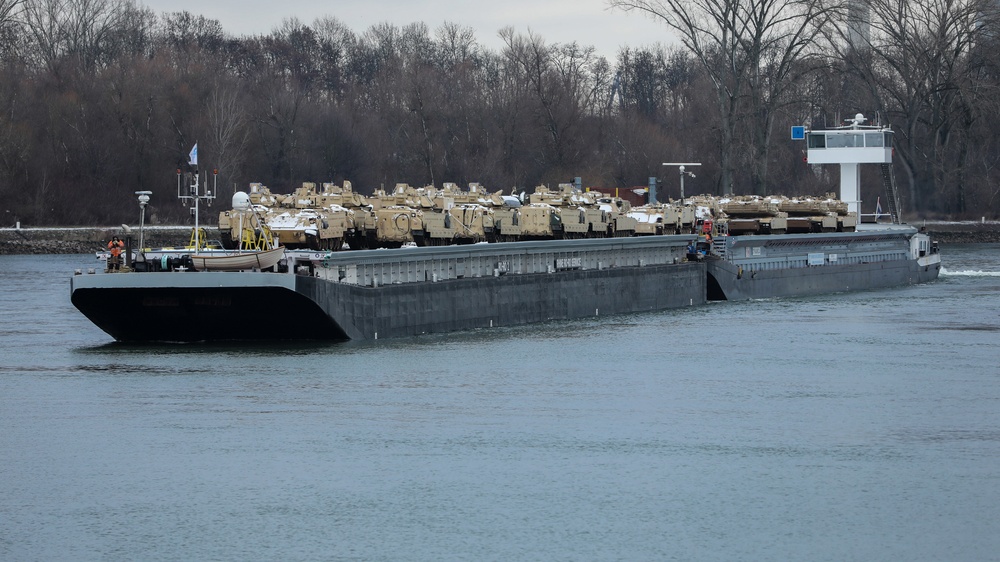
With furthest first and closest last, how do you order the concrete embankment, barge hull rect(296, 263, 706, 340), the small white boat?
the concrete embankment, barge hull rect(296, 263, 706, 340), the small white boat

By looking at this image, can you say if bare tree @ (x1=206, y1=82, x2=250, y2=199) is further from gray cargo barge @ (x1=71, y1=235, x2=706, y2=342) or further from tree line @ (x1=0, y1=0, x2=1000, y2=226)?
gray cargo barge @ (x1=71, y1=235, x2=706, y2=342)

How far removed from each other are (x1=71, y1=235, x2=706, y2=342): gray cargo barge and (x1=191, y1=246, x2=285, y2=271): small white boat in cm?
50

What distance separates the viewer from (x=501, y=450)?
86.9ft

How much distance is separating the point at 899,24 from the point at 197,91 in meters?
51.6

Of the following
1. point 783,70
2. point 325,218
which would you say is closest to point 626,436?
point 325,218

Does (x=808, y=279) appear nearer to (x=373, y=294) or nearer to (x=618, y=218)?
(x=618, y=218)

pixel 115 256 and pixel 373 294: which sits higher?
pixel 115 256

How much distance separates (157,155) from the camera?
353ft

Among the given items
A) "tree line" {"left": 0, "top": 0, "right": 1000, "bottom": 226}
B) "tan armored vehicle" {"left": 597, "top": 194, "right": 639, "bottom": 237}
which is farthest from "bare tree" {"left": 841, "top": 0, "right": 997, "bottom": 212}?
"tan armored vehicle" {"left": 597, "top": 194, "right": 639, "bottom": 237}

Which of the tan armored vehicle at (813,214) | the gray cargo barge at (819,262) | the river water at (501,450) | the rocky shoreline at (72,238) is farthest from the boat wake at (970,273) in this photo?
the river water at (501,450)

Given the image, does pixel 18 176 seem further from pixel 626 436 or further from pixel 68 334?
pixel 626 436

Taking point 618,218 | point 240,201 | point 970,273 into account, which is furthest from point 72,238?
→ point 240,201

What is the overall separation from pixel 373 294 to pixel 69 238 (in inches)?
2358

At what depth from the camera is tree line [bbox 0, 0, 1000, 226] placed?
101375 millimetres
